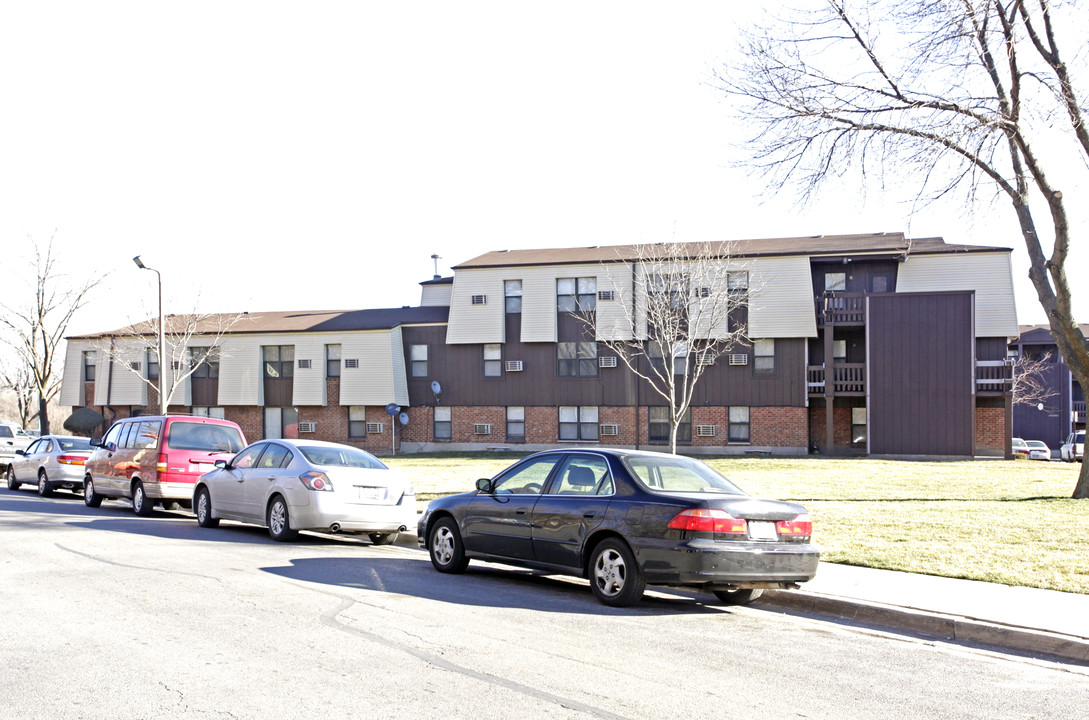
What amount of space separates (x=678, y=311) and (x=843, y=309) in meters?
8.14

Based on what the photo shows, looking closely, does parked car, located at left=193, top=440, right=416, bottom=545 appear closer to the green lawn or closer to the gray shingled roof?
the green lawn

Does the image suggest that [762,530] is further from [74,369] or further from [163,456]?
[74,369]

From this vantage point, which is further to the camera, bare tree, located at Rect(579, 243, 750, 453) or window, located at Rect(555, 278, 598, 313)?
window, located at Rect(555, 278, 598, 313)

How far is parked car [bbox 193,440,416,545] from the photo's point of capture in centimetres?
1334

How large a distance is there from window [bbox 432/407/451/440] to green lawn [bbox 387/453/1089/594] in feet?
40.3

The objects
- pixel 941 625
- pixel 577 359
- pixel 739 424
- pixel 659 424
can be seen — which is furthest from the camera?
pixel 577 359

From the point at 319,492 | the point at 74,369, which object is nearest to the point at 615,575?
the point at 319,492

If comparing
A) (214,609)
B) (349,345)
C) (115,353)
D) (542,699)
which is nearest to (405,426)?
(349,345)

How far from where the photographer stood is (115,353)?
47.5m

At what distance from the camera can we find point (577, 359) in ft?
137

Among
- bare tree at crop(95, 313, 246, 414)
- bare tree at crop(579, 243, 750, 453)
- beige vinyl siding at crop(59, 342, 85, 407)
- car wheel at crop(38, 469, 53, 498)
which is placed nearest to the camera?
car wheel at crop(38, 469, 53, 498)

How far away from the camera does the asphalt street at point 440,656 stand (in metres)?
5.59

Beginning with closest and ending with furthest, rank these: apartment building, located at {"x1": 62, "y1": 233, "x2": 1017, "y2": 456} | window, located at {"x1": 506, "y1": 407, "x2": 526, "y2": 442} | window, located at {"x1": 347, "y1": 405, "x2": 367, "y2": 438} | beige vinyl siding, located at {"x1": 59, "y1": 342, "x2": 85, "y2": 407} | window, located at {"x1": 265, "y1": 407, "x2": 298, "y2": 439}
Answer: apartment building, located at {"x1": 62, "y1": 233, "x2": 1017, "y2": 456} < window, located at {"x1": 506, "y1": 407, "x2": 526, "y2": 442} < window, located at {"x1": 347, "y1": 405, "x2": 367, "y2": 438} < window, located at {"x1": 265, "y1": 407, "x2": 298, "y2": 439} < beige vinyl siding, located at {"x1": 59, "y1": 342, "x2": 85, "y2": 407}

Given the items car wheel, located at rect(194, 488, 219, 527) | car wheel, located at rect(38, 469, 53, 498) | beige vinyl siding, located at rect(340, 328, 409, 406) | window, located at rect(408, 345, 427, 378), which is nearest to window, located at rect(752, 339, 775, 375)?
window, located at rect(408, 345, 427, 378)
